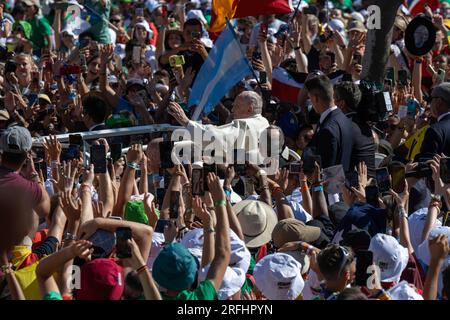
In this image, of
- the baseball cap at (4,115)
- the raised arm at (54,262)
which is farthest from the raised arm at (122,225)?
the baseball cap at (4,115)

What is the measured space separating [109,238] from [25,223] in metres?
0.77

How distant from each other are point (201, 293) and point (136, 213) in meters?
1.96

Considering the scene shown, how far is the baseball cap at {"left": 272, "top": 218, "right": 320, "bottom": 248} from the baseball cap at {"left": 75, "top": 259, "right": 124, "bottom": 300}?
65.7 inches

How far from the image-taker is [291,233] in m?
7.30

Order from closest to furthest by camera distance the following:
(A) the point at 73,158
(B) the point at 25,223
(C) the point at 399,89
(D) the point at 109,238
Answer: (B) the point at 25,223, (D) the point at 109,238, (A) the point at 73,158, (C) the point at 399,89

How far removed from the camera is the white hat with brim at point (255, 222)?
7625 mm

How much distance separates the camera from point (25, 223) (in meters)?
6.01

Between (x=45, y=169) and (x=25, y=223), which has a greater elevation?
(x=25, y=223)

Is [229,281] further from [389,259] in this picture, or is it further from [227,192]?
[227,192]

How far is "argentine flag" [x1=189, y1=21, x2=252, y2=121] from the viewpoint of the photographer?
32.3ft

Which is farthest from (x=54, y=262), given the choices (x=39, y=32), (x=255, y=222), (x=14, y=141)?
(x=39, y=32)
